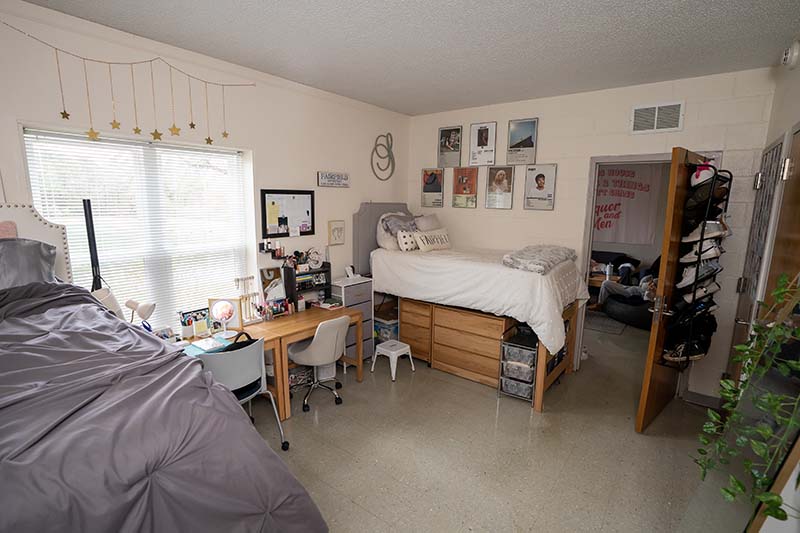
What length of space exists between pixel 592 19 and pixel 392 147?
2648 mm

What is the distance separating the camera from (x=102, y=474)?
3.54 feet

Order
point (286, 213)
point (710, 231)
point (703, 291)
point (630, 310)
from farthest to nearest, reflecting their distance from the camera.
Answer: point (630, 310) → point (286, 213) → point (703, 291) → point (710, 231)

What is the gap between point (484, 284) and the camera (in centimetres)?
336

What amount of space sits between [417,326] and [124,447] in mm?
2981

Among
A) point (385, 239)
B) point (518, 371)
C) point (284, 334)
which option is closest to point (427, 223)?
point (385, 239)

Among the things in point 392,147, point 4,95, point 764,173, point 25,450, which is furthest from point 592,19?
point 4,95

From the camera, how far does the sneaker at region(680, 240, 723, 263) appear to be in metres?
2.66

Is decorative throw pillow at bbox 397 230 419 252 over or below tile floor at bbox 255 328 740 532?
over

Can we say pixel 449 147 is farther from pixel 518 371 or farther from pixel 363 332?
pixel 518 371

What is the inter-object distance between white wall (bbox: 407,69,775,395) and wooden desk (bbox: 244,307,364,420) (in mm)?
1953

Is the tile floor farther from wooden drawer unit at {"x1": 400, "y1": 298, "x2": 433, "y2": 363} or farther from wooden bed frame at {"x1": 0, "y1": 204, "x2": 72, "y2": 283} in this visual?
wooden bed frame at {"x1": 0, "y1": 204, "x2": 72, "y2": 283}

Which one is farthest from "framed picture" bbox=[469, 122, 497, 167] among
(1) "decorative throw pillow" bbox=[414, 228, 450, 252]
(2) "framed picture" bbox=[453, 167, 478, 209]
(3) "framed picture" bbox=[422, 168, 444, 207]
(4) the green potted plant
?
(4) the green potted plant

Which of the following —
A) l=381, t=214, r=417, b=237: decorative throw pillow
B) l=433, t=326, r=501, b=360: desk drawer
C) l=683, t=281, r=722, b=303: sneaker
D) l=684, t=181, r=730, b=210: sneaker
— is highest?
l=684, t=181, r=730, b=210: sneaker

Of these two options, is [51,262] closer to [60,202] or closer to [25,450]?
[60,202]
